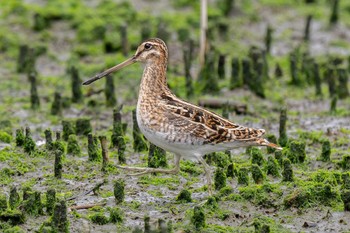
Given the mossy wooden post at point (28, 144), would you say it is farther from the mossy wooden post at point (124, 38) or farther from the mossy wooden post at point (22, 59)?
the mossy wooden post at point (124, 38)

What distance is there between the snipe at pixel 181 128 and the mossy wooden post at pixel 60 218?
4.59 ft

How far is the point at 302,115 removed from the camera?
530 inches

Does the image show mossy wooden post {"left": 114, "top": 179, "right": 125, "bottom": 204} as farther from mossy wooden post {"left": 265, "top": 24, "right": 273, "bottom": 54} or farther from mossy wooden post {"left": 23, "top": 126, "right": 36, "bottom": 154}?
mossy wooden post {"left": 265, "top": 24, "right": 273, "bottom": 54}

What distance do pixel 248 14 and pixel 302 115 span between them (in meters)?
4.66

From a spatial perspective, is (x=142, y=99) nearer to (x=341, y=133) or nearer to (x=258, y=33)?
(x=341, y=133)

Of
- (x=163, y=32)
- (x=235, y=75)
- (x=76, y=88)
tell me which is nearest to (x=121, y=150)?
(x=76, y=88)

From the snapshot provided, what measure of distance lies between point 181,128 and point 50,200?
4.78 ft

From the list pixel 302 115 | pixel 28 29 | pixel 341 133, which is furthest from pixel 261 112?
pixel 28 29

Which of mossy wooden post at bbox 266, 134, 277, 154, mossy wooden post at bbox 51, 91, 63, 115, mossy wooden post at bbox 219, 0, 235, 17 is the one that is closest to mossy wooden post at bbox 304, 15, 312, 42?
mossy wooden post at bbox 219, 0, 235, 17

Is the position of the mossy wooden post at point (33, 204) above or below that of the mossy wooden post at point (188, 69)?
below

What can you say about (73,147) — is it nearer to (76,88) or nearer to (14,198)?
(14,198)

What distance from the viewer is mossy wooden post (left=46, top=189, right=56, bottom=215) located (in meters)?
9.03

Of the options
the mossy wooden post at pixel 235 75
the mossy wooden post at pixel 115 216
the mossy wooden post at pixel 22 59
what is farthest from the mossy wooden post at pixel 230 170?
the mossy wooden post at pixel 22 59

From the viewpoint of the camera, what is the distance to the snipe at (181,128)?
9516mm
